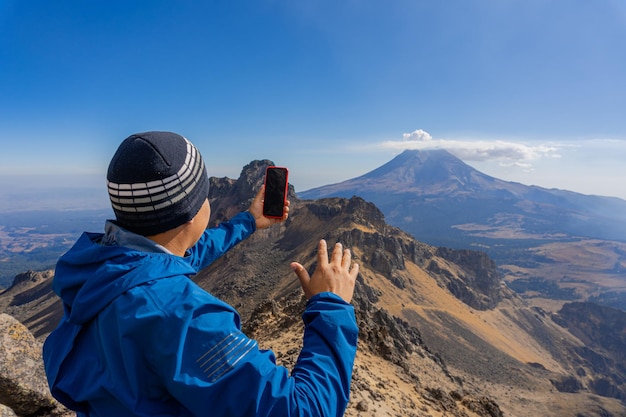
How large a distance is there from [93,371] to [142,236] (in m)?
0.70

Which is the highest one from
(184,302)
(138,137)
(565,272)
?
(138,137)

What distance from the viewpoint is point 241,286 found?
4219cm

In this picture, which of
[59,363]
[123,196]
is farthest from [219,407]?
[123,196]

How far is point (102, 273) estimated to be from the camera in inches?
66.5

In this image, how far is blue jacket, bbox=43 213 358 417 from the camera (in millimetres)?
1546

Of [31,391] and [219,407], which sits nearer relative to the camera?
[219,407]

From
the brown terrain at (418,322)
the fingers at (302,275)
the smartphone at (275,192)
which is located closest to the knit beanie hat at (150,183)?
the fingers at (302,275)

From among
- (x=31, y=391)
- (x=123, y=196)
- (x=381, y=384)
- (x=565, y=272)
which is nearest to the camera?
(x=123, y=196)

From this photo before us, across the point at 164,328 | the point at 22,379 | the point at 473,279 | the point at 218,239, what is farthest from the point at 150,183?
the point at 473,279

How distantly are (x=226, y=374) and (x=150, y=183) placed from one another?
108cm

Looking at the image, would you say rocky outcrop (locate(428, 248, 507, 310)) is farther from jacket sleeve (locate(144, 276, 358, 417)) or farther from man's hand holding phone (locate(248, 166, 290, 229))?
jacket sleeve (locate(144, 276, 358, 417))

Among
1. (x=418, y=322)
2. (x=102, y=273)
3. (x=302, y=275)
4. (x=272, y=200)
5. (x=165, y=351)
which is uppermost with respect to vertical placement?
(x=272, y=200)

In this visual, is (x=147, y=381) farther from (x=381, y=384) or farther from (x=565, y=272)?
(x=565, y=272)

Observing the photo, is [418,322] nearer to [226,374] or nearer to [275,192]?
[275,192]
